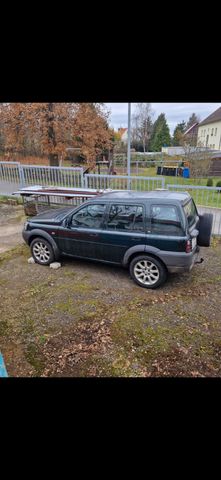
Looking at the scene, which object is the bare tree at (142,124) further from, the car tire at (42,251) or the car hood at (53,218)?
the car tire at (42,251)

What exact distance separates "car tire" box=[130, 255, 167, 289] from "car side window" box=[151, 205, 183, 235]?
1.59 feet

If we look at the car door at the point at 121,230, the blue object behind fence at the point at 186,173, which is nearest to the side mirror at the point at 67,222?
the car door at the point at 121,230

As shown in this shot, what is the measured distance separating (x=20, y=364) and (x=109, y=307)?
1.45 metres

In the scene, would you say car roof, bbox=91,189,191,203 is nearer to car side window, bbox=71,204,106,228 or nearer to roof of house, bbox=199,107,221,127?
car side window, bbox=71,204,106,228

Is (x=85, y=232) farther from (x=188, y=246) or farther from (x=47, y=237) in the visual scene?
(x=188, y=246)

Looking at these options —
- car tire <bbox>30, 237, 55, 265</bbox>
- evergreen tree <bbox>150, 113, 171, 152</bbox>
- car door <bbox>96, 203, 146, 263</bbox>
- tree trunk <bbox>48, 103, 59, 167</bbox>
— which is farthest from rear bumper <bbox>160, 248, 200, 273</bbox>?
evergreen tree <bbox>150, 113, 171, 152</bbox>

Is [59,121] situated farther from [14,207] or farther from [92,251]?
[92,251]

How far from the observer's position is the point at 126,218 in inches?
173

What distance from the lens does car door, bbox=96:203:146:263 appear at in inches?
168

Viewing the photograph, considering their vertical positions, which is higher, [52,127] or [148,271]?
[52,127]

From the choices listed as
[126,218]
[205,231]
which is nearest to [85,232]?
[126,218]

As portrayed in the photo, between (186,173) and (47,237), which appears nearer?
(47,237)

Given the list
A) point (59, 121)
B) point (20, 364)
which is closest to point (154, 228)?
point (20, 364)

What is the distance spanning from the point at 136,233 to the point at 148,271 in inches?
26.0
